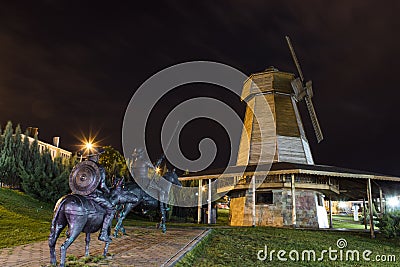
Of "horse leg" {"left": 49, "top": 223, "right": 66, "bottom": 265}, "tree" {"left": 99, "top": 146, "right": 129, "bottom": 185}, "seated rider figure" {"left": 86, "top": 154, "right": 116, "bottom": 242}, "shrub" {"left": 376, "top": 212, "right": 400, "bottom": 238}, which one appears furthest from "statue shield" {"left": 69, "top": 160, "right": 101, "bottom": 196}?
"tree" {"left": 99, "top": 146, "right": 129, "bottom": 185}

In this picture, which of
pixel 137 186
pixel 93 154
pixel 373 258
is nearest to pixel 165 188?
pixel 137 186

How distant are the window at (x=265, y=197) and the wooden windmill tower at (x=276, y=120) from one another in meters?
2.10

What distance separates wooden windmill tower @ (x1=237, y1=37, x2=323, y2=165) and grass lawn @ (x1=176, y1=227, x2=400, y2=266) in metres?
7.19

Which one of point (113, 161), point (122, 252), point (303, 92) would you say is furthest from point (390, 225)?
point (113, 161)

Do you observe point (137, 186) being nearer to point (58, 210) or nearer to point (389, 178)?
point (58, 210)

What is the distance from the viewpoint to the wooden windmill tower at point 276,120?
23422mm

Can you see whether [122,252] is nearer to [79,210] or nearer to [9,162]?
[79,210]

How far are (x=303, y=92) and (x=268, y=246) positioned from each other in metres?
16.2

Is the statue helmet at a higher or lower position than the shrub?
higher

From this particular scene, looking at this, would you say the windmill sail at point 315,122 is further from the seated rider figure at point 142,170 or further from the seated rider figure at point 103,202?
the seated rider figure at point 103,202

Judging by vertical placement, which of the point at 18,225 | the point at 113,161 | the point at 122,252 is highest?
the point at 113,161

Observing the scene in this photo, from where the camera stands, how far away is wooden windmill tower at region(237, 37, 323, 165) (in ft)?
76.8

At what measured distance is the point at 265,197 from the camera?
2220 centimetres

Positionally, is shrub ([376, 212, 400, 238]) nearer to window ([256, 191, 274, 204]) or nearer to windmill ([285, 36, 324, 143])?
window ([256, 191, 274, 204])
